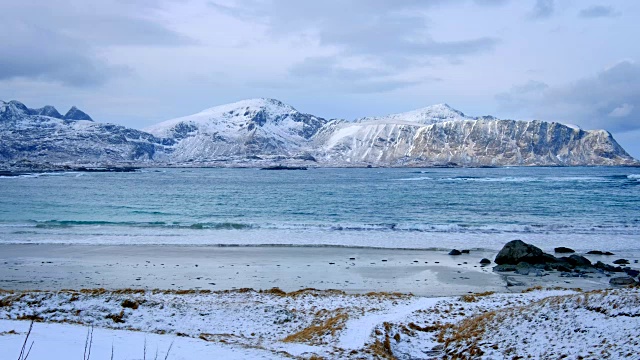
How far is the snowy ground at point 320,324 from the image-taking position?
1094 cm

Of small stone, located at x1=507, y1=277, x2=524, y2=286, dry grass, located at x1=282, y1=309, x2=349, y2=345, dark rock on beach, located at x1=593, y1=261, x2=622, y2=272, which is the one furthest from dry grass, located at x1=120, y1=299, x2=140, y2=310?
dark rock on beach, located at x1=593, y1=261, x2=622, y2=272

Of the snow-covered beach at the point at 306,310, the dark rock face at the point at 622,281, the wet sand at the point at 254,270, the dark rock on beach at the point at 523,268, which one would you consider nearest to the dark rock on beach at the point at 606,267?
the snow-covered beach at the point at 306,310

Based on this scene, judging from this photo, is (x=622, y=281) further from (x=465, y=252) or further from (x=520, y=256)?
(x=465, y=252)

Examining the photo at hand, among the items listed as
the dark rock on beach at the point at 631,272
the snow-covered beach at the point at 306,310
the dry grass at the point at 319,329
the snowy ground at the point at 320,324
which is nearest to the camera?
the snowy ground at the point at 320,324

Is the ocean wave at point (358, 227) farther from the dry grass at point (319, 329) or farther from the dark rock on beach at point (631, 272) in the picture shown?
the dry grass at point (319, 329)

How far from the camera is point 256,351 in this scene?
11.3m

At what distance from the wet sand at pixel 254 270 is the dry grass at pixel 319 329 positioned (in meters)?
5.45

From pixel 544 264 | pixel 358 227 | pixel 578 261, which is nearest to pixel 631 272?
pixel 578 261

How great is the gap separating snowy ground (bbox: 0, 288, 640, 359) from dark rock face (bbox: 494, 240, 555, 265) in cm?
733

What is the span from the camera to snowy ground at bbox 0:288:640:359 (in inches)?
431

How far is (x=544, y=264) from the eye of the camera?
2567 centimetres

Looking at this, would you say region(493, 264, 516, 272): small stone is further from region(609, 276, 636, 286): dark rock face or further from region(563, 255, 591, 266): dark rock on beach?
region(609, 276, 636, 286): dark rock face

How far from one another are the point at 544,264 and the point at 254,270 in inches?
608

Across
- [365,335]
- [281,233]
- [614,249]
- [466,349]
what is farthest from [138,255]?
[614,249]
